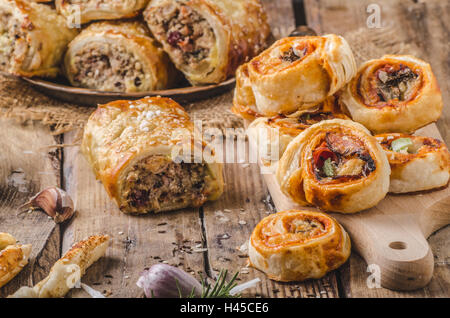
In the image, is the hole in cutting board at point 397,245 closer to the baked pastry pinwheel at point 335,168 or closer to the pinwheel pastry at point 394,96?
the baked pastry pinwheel at point 335,168

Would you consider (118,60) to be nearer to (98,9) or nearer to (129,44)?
(129,44)

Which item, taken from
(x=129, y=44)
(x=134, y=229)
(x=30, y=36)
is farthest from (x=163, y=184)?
(x=30, y=36)

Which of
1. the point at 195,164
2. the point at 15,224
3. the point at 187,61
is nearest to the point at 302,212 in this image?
the point at 195,164

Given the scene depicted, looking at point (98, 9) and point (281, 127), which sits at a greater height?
point (98, 9)

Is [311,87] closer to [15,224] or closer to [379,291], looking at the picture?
[379,291]

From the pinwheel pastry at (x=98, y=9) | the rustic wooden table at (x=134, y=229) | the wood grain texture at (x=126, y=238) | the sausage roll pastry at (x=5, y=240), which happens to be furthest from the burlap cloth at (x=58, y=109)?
the sausage roll pastry at (x=5, y=240)

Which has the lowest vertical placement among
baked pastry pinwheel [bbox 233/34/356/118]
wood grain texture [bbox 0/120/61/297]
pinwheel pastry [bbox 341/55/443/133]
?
wood grain texture [bbox 0/120/61/297]

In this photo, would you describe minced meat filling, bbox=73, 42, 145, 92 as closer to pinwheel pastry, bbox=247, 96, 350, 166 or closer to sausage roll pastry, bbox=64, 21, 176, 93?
sausage roll pastry, bbox=64, 21, 176, 93

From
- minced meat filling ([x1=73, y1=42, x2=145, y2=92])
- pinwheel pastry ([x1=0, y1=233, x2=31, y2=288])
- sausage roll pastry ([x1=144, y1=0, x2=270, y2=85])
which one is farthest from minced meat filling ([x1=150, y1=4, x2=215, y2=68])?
pinwheel pastry ([x1=0, y1=233, x2=31, y2=288])
